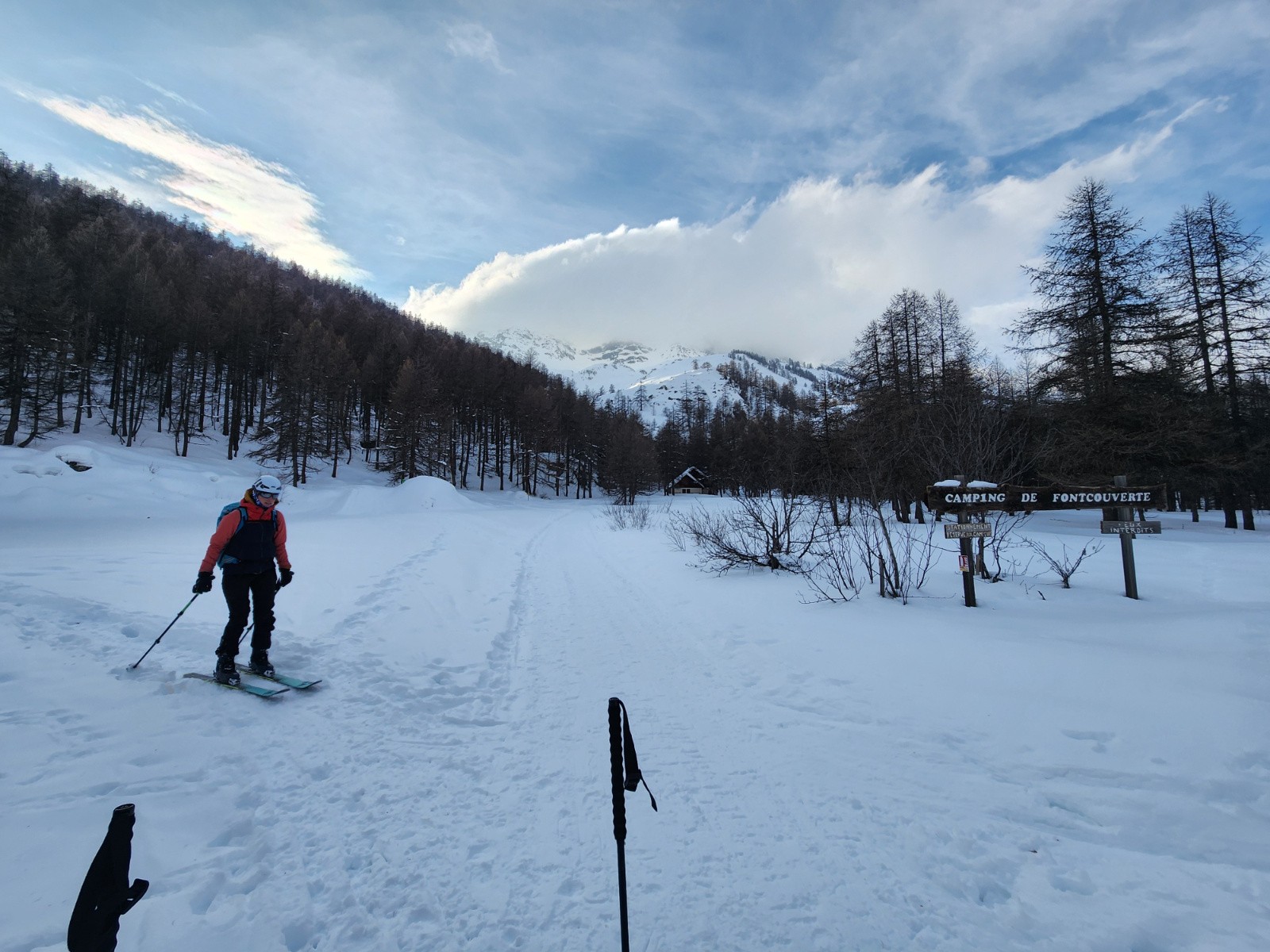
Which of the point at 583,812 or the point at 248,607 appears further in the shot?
the point at 248,607

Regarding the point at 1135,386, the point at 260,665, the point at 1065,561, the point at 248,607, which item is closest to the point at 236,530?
the point at 248,607

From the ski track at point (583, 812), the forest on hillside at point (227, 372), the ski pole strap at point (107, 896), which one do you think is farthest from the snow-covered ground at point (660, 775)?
the forest on hillside at point (227, 372)

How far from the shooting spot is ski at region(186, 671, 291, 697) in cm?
460

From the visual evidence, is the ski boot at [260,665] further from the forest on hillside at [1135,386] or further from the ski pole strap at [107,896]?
the forest on hillside at [1135,386]

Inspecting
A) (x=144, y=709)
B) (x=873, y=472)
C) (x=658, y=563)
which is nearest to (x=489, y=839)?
(x=144, y=709)

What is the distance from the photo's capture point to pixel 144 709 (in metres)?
4.16

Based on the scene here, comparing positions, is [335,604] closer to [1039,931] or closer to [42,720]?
[42,720]

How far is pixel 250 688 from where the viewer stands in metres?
4.66

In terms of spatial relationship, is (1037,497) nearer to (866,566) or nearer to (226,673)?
(866,566)

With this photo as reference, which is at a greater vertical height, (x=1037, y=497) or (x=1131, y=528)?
(x=1037, y=497)

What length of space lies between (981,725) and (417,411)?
4101 cm

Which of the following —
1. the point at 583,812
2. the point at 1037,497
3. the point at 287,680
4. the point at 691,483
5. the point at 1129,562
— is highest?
the point at 691,483

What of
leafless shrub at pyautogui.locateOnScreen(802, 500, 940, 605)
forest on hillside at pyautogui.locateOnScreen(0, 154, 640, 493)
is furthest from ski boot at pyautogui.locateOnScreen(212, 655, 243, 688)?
forest on hillside at pyautogui.locateOnScreen(0, 154, 640, 493)

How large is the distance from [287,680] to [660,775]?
3767mm
